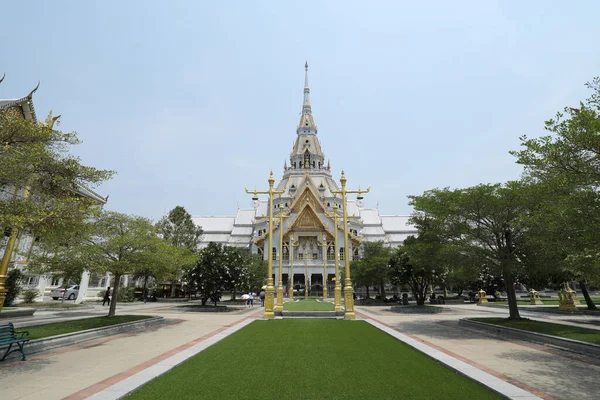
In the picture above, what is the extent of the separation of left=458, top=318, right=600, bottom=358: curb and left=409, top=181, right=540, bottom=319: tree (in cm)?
233

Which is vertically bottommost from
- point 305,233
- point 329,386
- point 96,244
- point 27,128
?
point 329,386

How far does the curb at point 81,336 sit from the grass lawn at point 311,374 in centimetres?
472

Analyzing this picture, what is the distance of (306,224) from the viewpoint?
2322 inches

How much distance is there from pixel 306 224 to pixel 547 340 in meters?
48.2

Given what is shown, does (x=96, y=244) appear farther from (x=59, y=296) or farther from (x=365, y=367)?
(x=59, y=296)

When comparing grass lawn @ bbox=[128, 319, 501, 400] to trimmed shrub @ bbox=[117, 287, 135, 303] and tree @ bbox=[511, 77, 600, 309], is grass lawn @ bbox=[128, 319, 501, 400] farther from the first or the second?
trimmed shrub @ bbox=[117, 287, 135, 303]

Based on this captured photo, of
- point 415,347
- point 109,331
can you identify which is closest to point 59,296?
point 109,331

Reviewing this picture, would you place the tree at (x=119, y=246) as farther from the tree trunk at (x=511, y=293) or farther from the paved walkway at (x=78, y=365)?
the tree trunk at (x=511, y=293)

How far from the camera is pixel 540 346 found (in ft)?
36.7

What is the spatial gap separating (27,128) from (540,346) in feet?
54.3

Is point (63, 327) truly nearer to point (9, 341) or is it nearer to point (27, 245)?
point (9, 341)

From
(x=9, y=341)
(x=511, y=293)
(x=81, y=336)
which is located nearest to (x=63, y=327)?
(x=81, y=336)

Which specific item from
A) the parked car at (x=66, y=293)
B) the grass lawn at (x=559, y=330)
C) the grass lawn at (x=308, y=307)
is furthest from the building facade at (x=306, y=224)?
the grass lawn at (x=559, y=330)

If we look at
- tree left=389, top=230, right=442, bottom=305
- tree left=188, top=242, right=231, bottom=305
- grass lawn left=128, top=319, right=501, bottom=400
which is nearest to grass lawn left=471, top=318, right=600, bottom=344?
tree left=389, top=230, right=442, bottom=305
